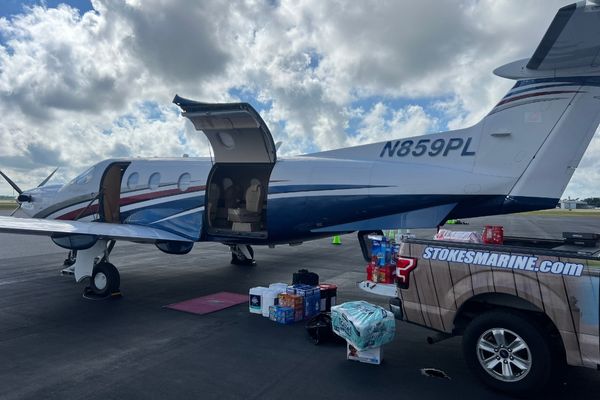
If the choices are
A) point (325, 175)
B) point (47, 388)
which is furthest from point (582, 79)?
point (47, 388)

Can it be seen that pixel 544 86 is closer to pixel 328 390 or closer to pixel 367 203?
pixel 367 203

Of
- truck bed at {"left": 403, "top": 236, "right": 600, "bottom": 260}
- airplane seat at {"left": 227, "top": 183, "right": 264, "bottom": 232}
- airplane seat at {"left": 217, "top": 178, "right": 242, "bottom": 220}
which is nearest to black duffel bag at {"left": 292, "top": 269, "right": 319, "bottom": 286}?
airplane seat at {"left": 227, "top": 183, "right": 264, "bottom": 232}

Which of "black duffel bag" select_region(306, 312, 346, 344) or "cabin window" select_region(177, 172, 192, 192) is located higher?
"cabin window" select_region(177, 172, 192, 192)

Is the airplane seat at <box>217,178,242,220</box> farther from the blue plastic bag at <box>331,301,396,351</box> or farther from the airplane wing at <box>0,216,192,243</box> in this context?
the blue plastic bag at <box>331,301,396,351</box>

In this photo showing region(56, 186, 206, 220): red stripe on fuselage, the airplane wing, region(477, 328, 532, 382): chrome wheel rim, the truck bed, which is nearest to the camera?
the truck bed

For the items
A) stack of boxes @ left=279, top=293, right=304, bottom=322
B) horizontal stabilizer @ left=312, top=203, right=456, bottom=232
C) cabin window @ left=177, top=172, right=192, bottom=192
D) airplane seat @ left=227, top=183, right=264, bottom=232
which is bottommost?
stack of boxes @ left=279, top=293, right=304, bottom=322

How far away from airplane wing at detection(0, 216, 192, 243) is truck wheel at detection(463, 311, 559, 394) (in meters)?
7.59

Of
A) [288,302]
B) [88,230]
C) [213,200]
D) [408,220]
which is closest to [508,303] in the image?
[408,220]

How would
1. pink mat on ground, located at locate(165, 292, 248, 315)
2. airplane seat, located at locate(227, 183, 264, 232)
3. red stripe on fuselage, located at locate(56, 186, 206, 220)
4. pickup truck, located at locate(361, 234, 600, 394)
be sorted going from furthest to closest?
1. red stripe on fuselage, located at locate(56, 186, 206, 220)
2. airplane seat, located at locate(227, 183, 264, 232)
3. pink mat on ground, located at locate(165, 292, 248, 315)
4. pickup truck, located at locate(361, 234, 600, 394)

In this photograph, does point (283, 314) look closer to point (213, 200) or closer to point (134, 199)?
point (213, 200)

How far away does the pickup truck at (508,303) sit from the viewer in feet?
13.1

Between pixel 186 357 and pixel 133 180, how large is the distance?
24.1 feet

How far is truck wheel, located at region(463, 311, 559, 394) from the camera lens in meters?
4.22

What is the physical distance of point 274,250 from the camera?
1864 cm
